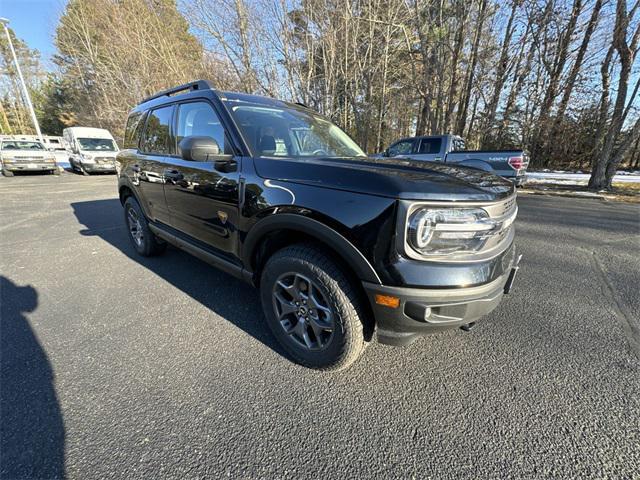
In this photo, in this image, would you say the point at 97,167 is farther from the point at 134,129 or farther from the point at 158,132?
the point at 158,132

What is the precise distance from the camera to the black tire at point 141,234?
3.83 metres

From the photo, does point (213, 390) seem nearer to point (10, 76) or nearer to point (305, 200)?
point (305, 200)

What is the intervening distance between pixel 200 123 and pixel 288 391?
238 cm

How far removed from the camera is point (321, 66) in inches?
546

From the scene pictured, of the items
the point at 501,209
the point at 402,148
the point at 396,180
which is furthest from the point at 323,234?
the point at 402,148

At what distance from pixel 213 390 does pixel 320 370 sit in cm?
71

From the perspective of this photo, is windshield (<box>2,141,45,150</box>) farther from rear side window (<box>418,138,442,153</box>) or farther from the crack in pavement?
the crack in pavement

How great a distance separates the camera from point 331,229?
168 cm

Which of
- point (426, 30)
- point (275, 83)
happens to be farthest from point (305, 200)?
point (426, 30)

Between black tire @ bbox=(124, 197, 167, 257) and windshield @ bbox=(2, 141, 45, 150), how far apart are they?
1392cm

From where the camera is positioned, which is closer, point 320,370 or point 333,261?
point 333,261

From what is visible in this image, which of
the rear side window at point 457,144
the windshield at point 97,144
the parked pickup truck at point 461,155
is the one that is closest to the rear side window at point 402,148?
the parked pickup truck at point 461,155

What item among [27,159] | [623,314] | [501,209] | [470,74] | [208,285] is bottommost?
[208,285]

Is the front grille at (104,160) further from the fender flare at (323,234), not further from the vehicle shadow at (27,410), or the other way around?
the fender flare at (323,234)
